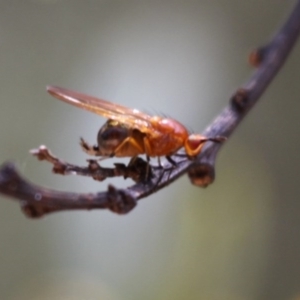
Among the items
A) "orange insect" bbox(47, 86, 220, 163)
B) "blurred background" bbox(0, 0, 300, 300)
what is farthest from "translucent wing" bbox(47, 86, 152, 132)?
"blurred background" bbox(0, 0, 300, 300)

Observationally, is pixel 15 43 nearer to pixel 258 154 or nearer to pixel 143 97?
pixel 143 97

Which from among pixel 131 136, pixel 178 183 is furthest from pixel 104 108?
pixel 178 183

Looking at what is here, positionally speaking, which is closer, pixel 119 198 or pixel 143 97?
pixel 119 198

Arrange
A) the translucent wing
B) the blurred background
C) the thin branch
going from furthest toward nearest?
the blurred background → the translucent wing → the thin branch

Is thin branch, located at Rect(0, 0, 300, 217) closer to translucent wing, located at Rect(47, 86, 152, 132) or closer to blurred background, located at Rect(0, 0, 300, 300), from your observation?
translucent wing, located at Rect(47, 86, 152, 132)

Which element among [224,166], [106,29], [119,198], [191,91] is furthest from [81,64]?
[119,198]

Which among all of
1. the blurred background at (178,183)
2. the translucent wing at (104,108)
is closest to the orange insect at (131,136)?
the translucent wing at (104,108)

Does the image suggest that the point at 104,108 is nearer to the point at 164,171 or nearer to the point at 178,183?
the point at 164,171
